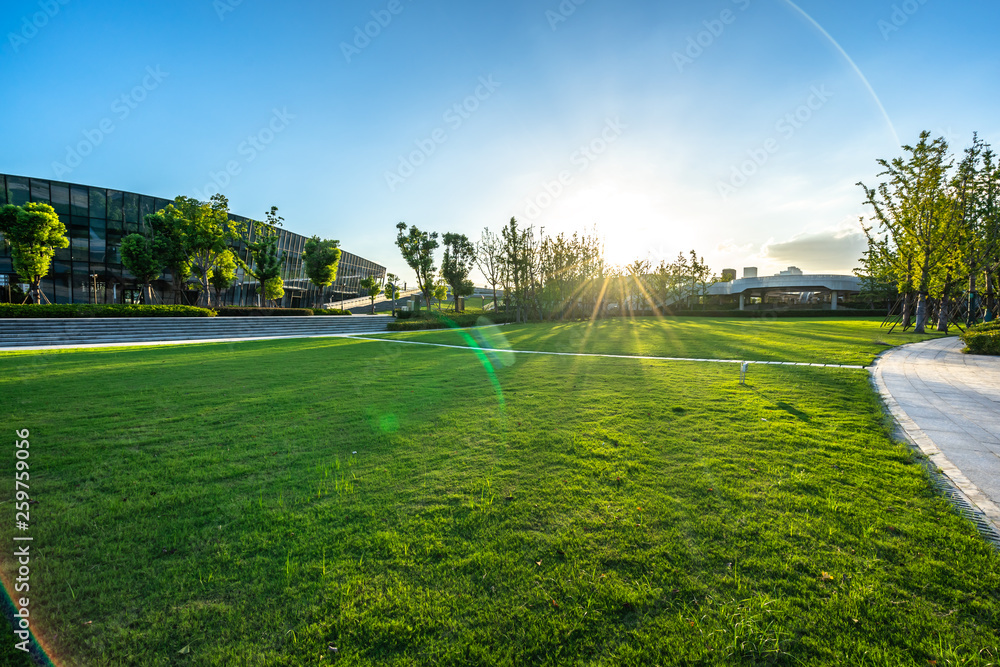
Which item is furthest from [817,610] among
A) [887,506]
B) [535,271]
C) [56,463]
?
[535,271]

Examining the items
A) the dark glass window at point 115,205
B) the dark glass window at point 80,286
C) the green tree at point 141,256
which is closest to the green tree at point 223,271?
the green tree at point 141,256

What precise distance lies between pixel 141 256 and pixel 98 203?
27.9ft

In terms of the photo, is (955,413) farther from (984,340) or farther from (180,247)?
(180,247)

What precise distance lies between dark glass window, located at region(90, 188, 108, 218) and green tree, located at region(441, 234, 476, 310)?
31.7 meters

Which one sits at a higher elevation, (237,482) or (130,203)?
(130,203)

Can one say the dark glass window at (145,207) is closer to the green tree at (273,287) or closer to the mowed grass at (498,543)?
the green tree at (273,287)

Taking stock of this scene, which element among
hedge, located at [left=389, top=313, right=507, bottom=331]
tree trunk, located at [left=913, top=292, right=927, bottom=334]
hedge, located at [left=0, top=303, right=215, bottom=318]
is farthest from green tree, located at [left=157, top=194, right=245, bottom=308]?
tree trunk, located at [left=913, top=292, right=927, bottom=334]

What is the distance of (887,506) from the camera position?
131 inches

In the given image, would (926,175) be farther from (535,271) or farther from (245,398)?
(245,398)

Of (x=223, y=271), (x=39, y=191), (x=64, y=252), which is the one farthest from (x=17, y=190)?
(x=223, y=271)

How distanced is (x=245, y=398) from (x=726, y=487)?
8.06 metres

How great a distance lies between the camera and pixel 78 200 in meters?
34.3

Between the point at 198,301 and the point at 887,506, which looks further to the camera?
the point at 198,301

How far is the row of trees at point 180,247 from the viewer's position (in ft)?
84.8
